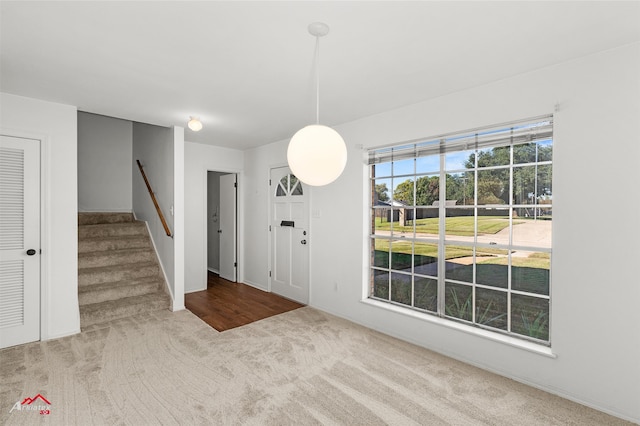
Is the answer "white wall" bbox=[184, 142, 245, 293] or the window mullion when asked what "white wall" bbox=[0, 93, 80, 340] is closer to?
"white wall" bbox=[184, 142, 245, 293]

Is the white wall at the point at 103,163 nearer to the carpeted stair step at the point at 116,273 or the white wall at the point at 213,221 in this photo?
the white wall at the point at 213,221

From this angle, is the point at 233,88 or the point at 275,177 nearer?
the point at 233,88

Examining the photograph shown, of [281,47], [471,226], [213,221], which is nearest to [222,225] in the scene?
[213,221]

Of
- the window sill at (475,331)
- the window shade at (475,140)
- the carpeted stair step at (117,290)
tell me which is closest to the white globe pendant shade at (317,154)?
the window shade at (475,140)

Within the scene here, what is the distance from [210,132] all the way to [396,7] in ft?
11.3

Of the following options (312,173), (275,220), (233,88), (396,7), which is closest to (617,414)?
(312,173)

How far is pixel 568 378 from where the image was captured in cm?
230

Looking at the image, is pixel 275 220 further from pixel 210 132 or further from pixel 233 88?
pixel 233 88

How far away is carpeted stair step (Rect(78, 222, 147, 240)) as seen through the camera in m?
4.73

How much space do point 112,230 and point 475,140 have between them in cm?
530

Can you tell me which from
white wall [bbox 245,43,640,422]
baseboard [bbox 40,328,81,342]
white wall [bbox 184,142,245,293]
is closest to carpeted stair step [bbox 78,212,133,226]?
white wall [bbox 184,142,245,293]

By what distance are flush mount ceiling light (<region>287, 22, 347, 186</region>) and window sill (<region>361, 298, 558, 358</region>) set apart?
2067 millimetres

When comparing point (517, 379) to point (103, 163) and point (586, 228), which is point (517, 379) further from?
point (103, 163)

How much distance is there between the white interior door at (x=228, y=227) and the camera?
5.83m
